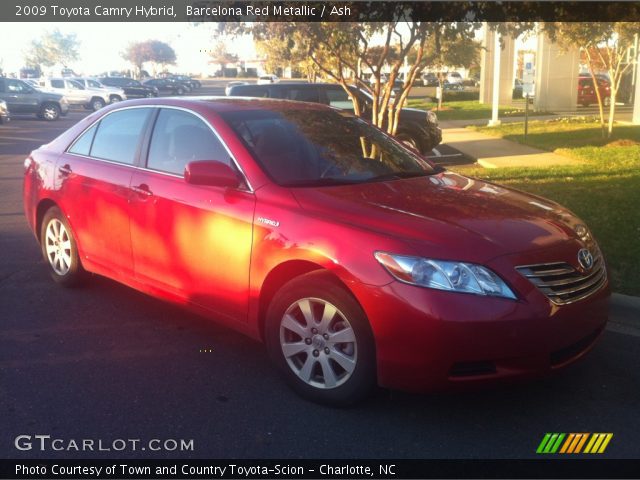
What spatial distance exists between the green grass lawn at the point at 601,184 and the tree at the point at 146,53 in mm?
74847

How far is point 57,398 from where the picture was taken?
4082 millimetres

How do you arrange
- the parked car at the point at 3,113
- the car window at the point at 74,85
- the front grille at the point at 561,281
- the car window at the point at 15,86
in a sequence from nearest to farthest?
the front grille at the point at 561,281
the parked car at the point at 3,113
the car window at the point at 15,86
the car window at the point at 74,85

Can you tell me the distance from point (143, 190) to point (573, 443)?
3214 mm

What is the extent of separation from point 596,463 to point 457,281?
1.08 meters

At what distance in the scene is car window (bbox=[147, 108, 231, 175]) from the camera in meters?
4.79

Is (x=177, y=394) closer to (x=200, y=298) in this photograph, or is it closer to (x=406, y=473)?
(x=200, y=298)

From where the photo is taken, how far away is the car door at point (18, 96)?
30109 millimetres

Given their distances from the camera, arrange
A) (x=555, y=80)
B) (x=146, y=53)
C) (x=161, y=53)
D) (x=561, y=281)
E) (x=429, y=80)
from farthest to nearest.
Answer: (x=161, y=53) < (x=146, y=53) < (x=429, y=80) < (x=555, y=80) < (x=561, y=281)

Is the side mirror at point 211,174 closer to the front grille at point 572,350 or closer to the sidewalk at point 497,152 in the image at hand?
the front grille at point 572,350

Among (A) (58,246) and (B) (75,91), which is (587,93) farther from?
(A) (58,246)

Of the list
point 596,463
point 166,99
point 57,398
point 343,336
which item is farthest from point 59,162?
point 596,463

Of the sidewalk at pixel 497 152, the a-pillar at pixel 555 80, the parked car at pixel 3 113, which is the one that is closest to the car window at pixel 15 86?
the parked car at pixel 3 113

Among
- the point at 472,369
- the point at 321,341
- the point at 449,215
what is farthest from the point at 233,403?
the point at 449,215

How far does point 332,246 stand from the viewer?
3.84 m
